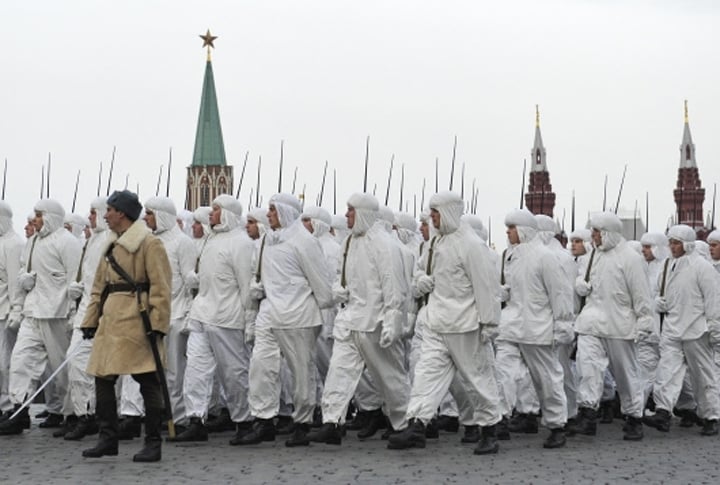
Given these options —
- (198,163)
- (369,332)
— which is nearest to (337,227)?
(369,332)

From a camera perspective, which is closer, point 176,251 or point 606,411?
point 176,251

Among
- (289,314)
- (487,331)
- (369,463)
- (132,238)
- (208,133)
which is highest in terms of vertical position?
(208,133)

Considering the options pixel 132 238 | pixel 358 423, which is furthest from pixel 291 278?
pixel 132 238

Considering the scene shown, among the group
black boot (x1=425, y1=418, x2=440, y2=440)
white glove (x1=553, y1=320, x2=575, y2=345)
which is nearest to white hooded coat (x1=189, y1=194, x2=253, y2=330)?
black boot (x1=425, y1=418, x2=440, y2=440)

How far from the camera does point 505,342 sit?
16078mm

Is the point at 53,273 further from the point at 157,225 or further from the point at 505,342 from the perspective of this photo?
the point at 505,342

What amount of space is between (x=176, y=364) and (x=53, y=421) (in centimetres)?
181

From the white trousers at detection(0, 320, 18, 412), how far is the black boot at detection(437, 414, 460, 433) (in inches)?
187

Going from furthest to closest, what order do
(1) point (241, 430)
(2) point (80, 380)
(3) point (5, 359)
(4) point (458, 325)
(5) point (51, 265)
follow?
1. (3) point (5, 359)
2. (5) point (51, 265)
3. (2) point (80, 380)
4. (1) point (241, 430)
5. (4) point (458, 325)

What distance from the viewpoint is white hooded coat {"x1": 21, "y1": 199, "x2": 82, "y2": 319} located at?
16328 mm

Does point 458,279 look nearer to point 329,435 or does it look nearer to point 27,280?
point 329,435

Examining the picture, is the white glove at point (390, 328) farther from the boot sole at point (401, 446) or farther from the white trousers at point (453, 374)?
the boot sole at point (401, 446)

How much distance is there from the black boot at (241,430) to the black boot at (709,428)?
5060mm

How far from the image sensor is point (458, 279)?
14.0m
